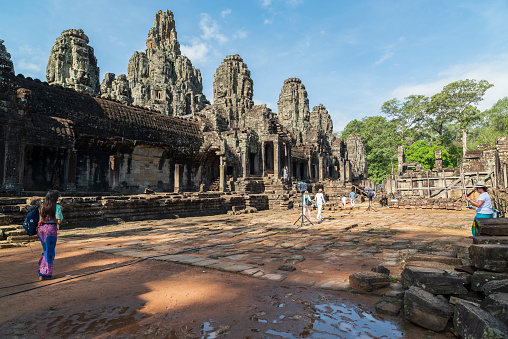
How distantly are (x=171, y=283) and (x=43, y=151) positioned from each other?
46.2 ft

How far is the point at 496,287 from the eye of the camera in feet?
8.36

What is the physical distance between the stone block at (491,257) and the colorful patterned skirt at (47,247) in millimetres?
5622

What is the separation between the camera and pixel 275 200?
19.9 metres

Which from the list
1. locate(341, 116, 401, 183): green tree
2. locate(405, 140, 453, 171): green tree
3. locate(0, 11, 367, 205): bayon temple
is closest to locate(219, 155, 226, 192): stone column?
locate(0, 11, 367, 205): bayon temple

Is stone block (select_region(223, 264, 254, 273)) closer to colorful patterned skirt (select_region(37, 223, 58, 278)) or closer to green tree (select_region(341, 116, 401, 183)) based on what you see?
colorful patterned skirt (select_region(37, 223, 58, 278))

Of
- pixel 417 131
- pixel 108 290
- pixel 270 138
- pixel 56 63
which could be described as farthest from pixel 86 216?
pixel 417 131

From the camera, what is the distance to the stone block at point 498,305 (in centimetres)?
217

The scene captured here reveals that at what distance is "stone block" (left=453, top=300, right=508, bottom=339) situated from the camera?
197 cm

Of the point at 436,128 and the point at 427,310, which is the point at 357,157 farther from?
the point at 427,310

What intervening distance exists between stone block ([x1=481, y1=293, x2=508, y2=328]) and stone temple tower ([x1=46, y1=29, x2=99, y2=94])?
97.5 feet

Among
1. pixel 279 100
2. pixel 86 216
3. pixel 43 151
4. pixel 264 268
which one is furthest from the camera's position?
pixel 279 100

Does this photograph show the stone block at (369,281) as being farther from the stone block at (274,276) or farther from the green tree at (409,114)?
the green tree at (409,114)

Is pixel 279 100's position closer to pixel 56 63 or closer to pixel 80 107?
pixel 56 63

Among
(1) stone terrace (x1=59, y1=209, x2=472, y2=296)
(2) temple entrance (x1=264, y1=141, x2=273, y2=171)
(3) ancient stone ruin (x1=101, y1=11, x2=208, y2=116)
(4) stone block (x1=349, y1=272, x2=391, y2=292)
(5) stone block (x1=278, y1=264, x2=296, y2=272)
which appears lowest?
(1) stone terrace (x1=59, y1=209, x2=472, y2=296)
